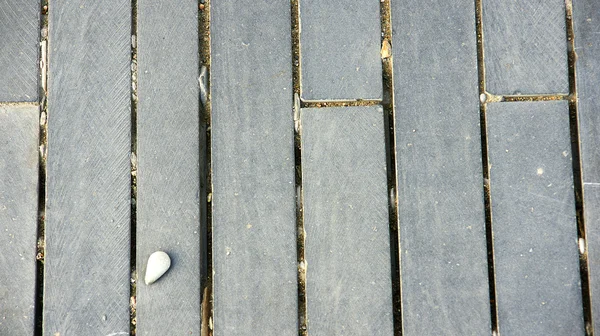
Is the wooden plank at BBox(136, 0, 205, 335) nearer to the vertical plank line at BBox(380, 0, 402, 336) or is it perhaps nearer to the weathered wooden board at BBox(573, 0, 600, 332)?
the vertical plank line at BBox(380, 0, 402, 336)

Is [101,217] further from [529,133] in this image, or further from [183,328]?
[529,133]

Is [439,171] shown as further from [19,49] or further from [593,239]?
[19,49]

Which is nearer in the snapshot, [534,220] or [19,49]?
[534,220]

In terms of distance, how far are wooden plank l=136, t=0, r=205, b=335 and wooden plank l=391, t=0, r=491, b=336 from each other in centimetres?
83

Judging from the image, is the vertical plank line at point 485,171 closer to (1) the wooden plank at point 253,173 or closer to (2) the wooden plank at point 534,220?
(2) the wooden plank at point 534,220

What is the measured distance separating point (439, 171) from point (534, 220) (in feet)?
1.36

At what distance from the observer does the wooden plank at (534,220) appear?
1717mm

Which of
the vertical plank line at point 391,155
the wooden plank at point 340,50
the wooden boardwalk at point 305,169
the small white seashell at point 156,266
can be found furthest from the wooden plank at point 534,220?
the small white seashell at point 156,266

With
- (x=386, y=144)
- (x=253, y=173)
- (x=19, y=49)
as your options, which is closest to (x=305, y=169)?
(x=253, y=173)

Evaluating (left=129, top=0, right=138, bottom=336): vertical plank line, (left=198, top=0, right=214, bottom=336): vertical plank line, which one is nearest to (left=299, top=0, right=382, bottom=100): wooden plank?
(left=198, top=0, right=214, bottom=336): vertical plank line

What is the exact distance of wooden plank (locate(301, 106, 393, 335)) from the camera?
5.69 feet

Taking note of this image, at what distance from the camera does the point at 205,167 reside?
182 cm

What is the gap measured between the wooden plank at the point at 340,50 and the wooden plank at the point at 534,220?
1.70ft

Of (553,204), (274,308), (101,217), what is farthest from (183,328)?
(553,204)
